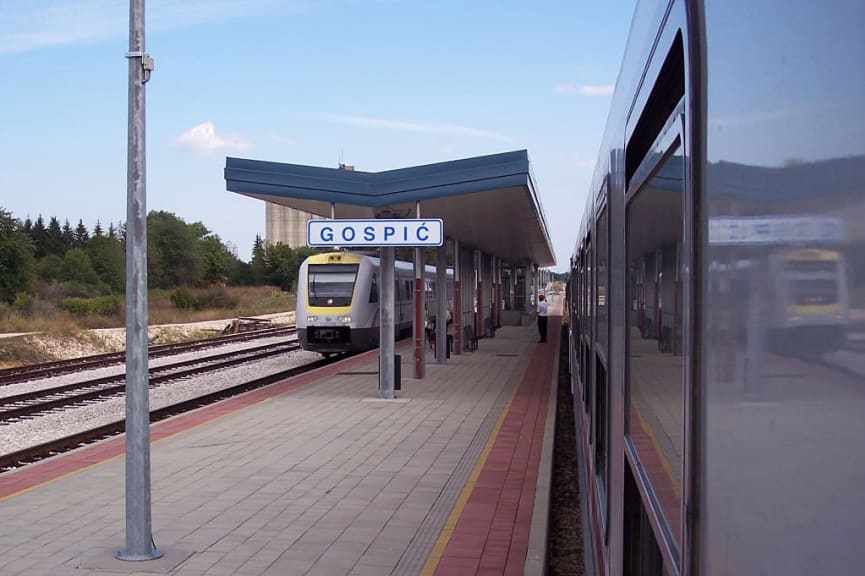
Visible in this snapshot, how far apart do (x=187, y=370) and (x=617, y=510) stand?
61.5ft

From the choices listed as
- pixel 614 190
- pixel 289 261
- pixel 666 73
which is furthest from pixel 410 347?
pixel 289 261

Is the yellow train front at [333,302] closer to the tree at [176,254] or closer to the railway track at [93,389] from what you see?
the railway track at [93,389]

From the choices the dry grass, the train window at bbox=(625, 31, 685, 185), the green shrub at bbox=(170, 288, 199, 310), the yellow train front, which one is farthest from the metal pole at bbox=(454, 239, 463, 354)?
the green shrub at bbox=(170, 288, 199, 310)

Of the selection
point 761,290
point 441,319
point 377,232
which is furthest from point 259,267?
point 761,290

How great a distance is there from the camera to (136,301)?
6246mm

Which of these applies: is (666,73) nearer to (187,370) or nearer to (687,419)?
(687,419)

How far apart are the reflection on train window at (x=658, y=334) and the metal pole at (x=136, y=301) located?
4.04 m

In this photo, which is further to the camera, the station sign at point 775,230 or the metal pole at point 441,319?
the metal pole at point 441,319

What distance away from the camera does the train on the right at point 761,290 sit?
0.97 metres

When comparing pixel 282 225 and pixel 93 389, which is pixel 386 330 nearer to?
pixel 93 389

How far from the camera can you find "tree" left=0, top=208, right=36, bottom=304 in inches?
2108

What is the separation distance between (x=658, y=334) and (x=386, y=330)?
1312 cm

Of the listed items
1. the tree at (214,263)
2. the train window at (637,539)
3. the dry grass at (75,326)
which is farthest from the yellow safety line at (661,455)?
the tree at (214,263)

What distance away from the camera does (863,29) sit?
3.00 feet
